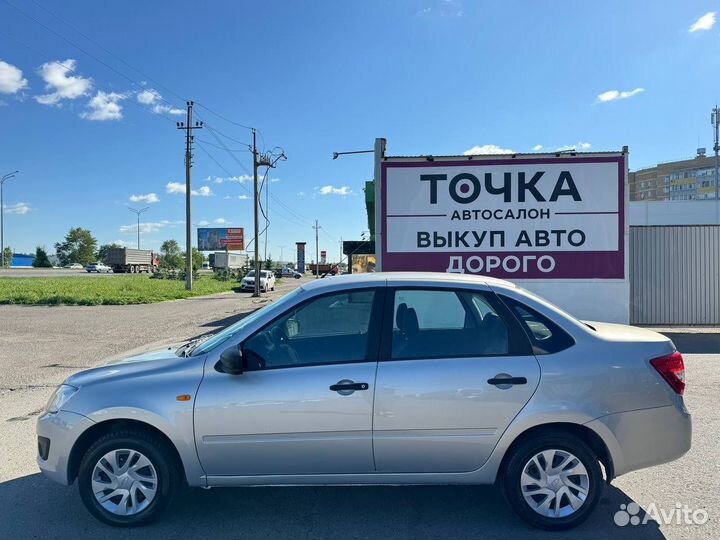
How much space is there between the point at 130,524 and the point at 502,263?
9.77m

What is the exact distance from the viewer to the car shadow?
3.49m

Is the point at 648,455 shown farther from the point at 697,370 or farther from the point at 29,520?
the point at 697,370

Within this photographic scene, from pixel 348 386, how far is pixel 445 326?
919 millimetres

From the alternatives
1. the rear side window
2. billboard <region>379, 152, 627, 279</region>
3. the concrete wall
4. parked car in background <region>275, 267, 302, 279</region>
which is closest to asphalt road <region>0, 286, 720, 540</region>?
the rear side window

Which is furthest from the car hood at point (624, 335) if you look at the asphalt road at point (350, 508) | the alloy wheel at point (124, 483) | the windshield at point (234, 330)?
the alloy wheel at point (124, 483)

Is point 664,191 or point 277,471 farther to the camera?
point 664,191

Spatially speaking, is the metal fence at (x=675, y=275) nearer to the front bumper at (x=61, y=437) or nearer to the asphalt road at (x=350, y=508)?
the asphalt road at (x=350, y=508)

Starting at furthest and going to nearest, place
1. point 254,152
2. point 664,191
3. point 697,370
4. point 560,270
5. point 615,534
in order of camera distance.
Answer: point 664,191 < point 254,152 < point 560,270 < point 697,370 < point 615,534

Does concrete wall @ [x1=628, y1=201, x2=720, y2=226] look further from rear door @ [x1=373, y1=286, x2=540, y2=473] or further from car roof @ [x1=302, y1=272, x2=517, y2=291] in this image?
rear door @ [x1=373, y1=286, x2=540, y2=473]

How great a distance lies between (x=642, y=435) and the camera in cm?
353

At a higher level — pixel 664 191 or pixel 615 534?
pixel 664 191

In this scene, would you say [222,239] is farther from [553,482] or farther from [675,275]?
[553,482]

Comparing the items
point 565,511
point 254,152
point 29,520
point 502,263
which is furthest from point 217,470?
point 254,152

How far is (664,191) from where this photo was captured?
100438mm
